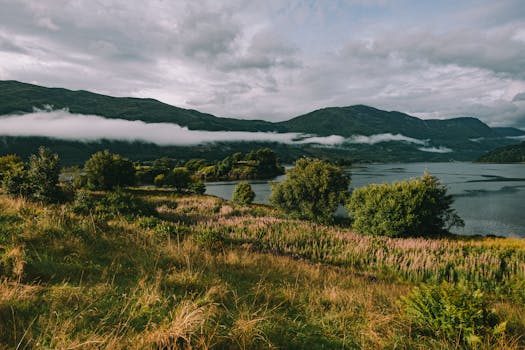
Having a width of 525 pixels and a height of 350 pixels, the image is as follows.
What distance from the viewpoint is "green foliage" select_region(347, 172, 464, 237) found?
22.1 m

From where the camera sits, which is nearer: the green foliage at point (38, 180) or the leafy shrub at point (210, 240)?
the leafy shrub at point (210, 240)

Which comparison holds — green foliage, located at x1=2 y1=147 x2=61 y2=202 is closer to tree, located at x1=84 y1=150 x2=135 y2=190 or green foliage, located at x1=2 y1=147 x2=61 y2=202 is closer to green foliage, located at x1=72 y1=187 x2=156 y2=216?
green foliage, located at x1=72 y1=187 x2=156 y2=216

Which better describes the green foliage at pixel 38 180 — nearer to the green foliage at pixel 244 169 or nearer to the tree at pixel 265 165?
the green foliage at pixel 244 169

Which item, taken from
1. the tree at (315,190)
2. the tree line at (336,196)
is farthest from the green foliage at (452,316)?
the tree at (315,190)

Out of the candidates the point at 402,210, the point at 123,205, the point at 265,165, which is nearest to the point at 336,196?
the point at 402,210

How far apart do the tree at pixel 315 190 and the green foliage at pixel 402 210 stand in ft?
24.6

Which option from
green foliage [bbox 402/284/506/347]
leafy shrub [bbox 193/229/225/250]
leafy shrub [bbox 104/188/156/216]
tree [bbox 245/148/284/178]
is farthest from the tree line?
tree [bbox 245/148/284/178]

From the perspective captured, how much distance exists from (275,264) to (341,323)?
416cm

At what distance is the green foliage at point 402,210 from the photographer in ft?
72.5

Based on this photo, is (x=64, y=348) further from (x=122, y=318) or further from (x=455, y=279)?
(x=455, y=279)

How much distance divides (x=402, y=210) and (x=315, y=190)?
12121 millimetres

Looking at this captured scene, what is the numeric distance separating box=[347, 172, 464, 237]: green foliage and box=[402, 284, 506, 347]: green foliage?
61.6ft

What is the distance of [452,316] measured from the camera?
13.8 feet

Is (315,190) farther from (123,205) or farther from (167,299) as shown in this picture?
(167,299)
